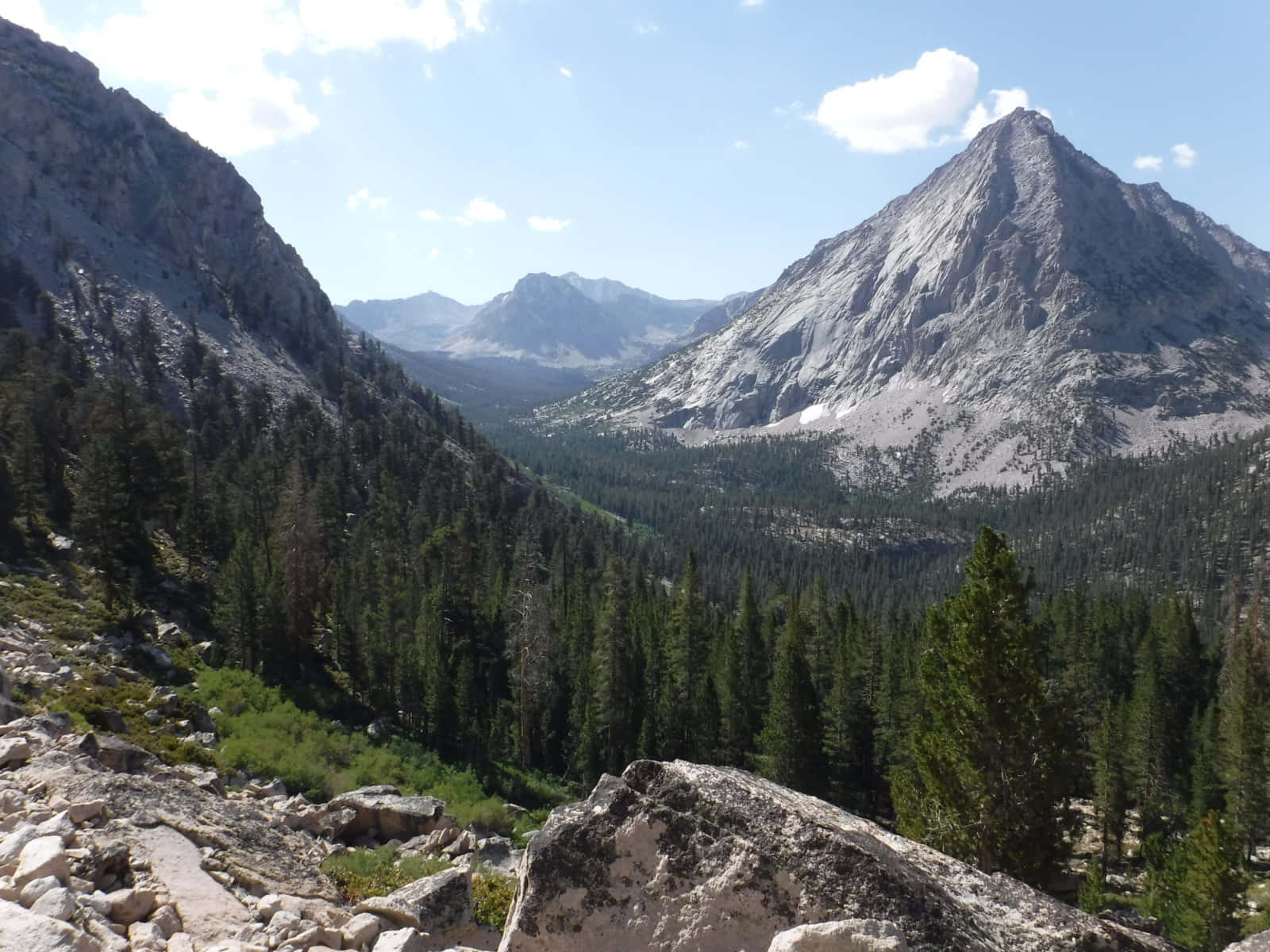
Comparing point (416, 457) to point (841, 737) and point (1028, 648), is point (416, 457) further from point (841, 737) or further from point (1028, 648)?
point (1028, 648)

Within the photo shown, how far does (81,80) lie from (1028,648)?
162707 mm

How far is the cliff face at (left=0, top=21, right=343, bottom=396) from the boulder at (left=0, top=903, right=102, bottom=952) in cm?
9738

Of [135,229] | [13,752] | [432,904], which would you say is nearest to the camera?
[432,904]

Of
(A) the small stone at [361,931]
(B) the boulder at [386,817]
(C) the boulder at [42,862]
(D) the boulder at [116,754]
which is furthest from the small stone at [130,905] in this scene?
(B) the boulder at [386,817]

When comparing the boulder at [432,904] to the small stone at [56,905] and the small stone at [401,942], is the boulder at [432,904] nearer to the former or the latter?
the small stone at [401,942]

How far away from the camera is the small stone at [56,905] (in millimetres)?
5914

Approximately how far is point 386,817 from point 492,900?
7.87 metres

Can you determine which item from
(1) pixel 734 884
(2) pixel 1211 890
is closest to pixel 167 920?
(1) pixel 734 884

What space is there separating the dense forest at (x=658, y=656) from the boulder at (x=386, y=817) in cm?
1160

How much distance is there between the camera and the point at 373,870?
41.6ft

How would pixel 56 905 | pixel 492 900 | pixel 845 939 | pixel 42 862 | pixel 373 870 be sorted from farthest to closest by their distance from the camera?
pixel 373 870 → pixel 492 900 → pixel 42 862 → pixel 56 905 → pixel 845 939

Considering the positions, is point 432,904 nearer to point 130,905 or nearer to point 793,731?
point 130,905

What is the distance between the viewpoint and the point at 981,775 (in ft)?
54.9

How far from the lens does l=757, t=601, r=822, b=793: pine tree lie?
115ft
